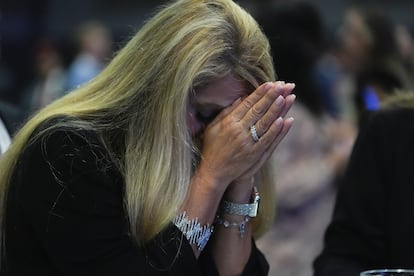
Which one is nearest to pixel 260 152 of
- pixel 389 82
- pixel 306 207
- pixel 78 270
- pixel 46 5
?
pixel 78 270

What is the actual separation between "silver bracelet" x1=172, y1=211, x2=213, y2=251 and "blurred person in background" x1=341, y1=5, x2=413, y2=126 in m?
2.63

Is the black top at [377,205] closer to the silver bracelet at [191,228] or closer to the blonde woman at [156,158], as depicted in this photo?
the blonde woman at [156,158]

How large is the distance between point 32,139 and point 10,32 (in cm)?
1317

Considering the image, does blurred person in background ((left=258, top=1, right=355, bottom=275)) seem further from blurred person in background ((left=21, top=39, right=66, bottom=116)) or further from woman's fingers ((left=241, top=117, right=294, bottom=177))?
blurred person in background ((left=21, top=39, right=66, bottom=116))

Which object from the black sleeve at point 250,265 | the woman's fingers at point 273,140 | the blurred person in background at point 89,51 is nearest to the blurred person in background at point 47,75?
the blurred person in background at point 89,51

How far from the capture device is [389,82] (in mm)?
5246

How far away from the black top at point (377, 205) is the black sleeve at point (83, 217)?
2.17 feet

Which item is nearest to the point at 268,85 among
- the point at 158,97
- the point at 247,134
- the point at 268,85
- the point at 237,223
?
the point at 268,85

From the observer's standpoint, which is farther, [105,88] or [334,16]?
[334,16]

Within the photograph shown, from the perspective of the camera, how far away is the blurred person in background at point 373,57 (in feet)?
Answer: 17.1

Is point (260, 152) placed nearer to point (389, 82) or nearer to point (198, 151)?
point (198, 151)

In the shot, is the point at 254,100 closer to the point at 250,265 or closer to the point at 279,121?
the point at 279,121

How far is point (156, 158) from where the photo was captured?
2.38 m

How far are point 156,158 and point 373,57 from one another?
136 inches
